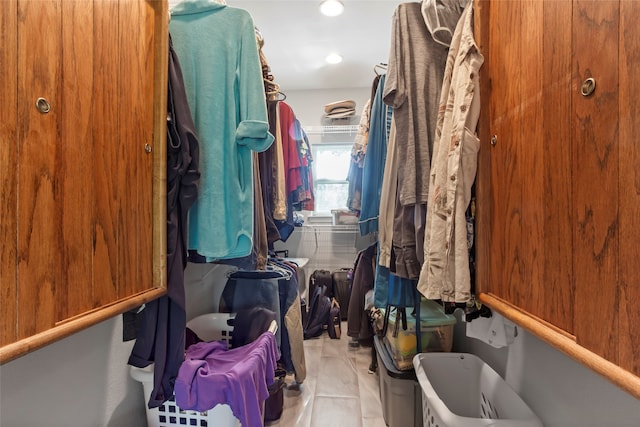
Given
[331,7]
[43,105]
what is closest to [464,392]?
[43,105]

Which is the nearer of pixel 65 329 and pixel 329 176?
pixel 65 329

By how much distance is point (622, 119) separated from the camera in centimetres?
38

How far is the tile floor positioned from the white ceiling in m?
2.40

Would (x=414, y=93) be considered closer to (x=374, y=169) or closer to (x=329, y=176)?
(x=374, y=169)

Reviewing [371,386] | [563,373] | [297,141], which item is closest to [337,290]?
[371,386]

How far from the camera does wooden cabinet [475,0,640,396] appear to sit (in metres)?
0.38

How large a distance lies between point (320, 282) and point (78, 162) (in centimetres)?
239

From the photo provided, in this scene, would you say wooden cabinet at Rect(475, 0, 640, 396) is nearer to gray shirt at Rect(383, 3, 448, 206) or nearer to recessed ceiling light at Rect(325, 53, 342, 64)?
gray shirt at Rect(383, 3, 448, 206)

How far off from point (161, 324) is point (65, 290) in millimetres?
386

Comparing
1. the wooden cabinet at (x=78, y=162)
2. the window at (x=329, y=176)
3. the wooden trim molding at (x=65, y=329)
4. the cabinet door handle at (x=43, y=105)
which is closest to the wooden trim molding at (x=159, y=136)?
the wooden cabinet at (x=78, y=162)

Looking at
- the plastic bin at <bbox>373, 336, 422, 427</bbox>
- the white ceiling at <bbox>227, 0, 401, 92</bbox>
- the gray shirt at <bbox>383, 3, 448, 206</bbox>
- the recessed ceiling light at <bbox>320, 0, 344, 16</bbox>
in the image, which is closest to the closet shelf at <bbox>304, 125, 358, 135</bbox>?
the white ceiling at <bbox>227, 0, 401, 92</bbox>

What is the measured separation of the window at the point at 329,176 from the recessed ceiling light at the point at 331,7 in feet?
4.76

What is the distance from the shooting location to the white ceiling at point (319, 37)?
1.75 m

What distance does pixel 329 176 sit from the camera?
3.16 meters
